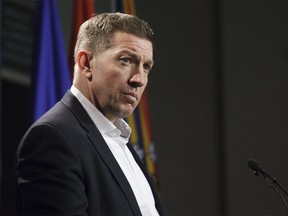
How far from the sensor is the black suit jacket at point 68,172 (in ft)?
4.90

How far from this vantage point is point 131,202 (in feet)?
5.40

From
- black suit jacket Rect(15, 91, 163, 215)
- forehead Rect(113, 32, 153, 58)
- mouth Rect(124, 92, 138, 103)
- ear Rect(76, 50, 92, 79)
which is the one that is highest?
forehead Rect(113, 32, 153, 58)

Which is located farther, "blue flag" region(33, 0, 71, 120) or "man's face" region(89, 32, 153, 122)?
"blue flag" region(33, 0, 71, 120)

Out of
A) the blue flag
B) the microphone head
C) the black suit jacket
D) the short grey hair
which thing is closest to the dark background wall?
the blue flag

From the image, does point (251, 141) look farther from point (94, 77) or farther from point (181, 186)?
point (94, 77)

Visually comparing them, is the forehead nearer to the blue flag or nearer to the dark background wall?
the blue flag

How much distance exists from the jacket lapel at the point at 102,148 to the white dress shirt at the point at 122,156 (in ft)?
0.11

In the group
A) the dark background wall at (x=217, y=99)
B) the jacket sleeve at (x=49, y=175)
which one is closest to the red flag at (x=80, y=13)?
the dark background wall at (x=217, y=99)

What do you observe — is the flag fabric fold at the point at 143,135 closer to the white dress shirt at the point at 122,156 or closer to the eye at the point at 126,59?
the white dress shirt at the point at 122,156

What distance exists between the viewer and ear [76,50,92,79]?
1.81 meters

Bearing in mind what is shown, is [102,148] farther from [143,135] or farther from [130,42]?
[143,135]

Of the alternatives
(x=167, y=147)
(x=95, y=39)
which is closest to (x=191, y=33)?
(x=167, y=147)

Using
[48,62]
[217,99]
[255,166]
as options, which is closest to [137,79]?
[255,166]

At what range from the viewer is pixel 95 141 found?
1696mm
